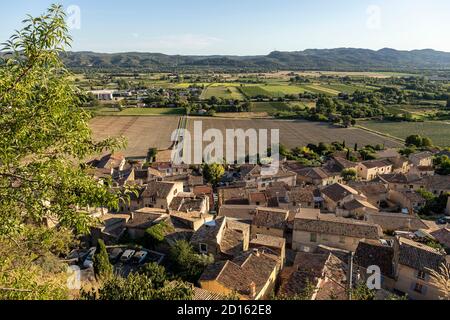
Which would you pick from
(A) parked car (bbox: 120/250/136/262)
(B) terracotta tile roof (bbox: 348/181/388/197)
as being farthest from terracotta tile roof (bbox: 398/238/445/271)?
(B) terracotta tile roof (bbox: 348/181/388/197)

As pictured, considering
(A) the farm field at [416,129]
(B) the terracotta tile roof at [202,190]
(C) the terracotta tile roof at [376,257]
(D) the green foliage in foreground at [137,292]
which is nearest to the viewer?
(D) the green foliage in foreground at [137,292]

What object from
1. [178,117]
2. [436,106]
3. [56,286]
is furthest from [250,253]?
[436,106]

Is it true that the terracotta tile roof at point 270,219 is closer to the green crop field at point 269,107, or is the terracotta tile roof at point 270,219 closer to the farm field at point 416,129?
the farm field at point 416,129

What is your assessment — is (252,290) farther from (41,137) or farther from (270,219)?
(41,137)

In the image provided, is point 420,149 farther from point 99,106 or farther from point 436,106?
point 99,106

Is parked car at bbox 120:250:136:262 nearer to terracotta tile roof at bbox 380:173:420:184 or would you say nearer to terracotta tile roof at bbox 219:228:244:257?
terracotta tile roof at bbox 219:228:244:257

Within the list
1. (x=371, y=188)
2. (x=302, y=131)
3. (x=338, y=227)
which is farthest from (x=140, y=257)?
(x=302, y=131)

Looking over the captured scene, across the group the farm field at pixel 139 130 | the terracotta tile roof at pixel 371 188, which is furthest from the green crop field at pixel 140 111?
the terracotta tile roof at pixel 371 188
